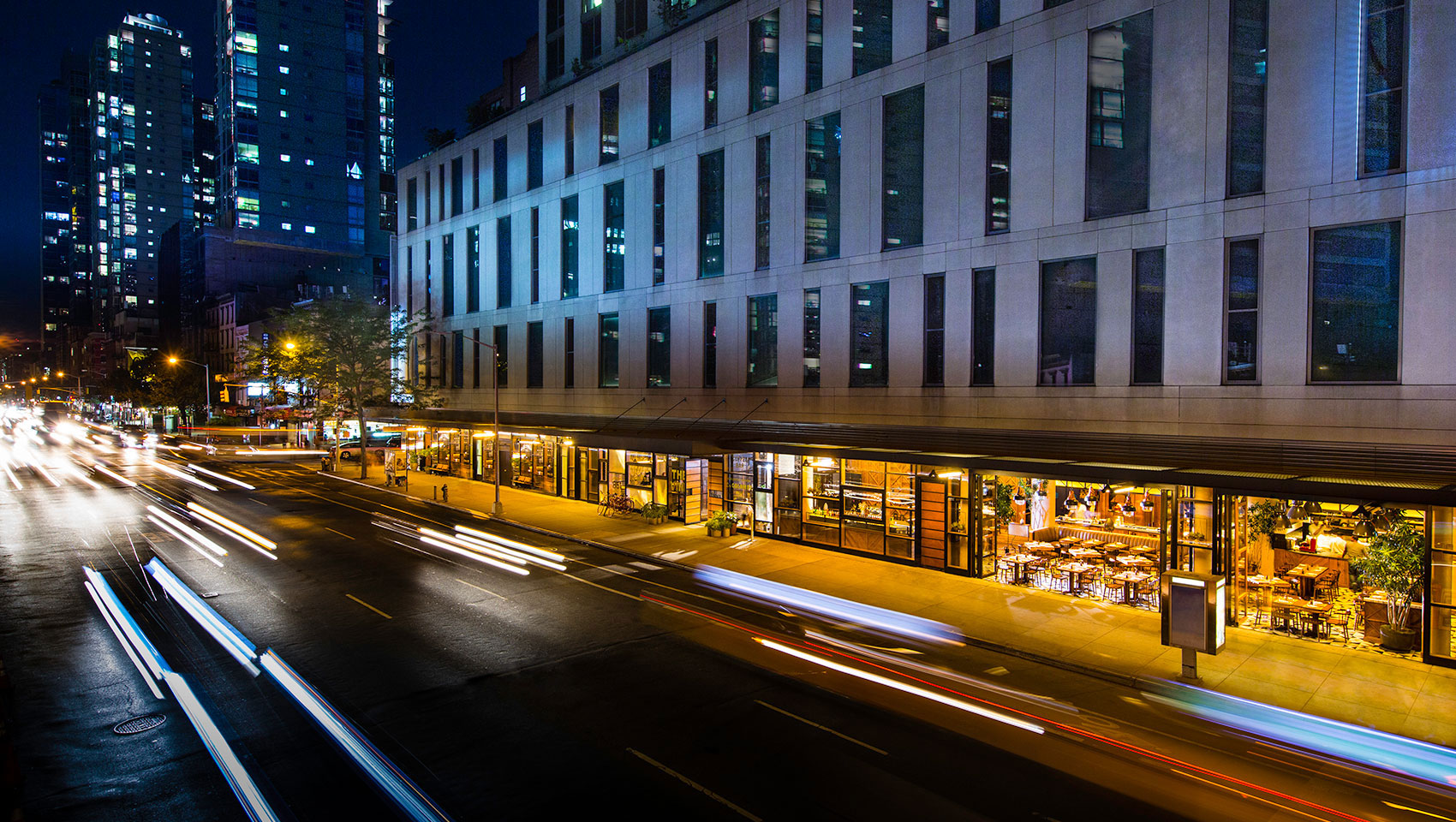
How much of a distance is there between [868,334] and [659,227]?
12100 mm

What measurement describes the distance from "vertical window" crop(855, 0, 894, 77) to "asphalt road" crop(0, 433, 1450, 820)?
17975 millimetres

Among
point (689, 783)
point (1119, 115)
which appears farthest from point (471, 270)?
point (689, 783)

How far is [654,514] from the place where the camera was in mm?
28719

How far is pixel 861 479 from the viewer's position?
23.0 meters

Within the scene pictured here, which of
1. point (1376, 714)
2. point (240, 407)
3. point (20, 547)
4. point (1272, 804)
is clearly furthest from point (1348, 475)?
point (240, 407)

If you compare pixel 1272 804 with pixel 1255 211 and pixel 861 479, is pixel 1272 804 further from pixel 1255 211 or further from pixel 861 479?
pixel 861 479

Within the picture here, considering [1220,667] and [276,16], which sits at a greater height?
[276,16]

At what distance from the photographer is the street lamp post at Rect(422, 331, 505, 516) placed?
30391 mm

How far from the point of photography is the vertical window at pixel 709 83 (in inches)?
1167

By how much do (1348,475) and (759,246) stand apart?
1880 cm

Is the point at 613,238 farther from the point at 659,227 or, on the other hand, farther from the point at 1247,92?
the point at 1247,92

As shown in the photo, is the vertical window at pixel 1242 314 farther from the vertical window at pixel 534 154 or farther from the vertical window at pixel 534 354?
the vertical window at pixel 534 154

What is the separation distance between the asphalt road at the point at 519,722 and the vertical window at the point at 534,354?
2065 centimetres

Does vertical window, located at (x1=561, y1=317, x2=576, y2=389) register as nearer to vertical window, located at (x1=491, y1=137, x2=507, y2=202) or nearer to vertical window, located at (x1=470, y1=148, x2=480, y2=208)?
vertical window, located at (x1=491, y1=137, x2=507, y2=202)
